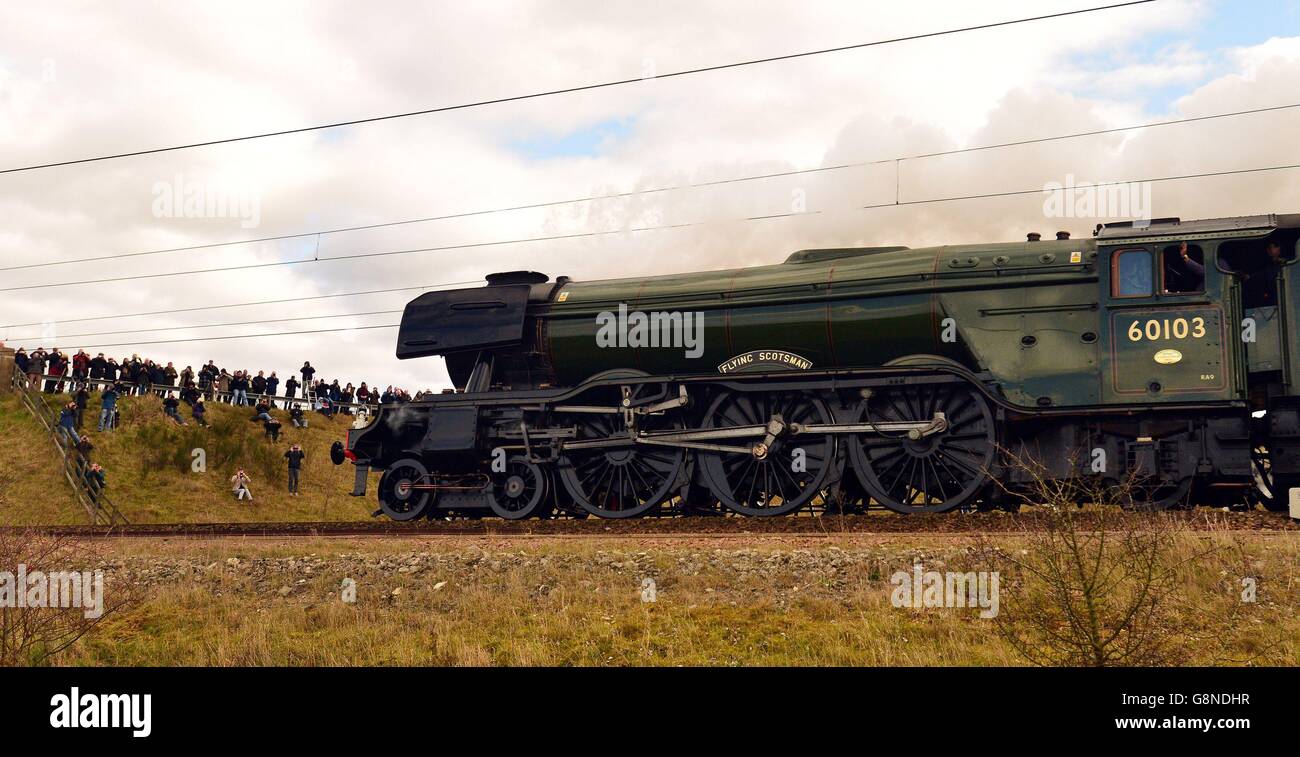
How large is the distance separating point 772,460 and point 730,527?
203cm

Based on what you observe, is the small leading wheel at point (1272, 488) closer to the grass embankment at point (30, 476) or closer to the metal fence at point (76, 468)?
the metal fence at point (76, 468)

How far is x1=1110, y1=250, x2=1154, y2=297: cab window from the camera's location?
1498 cm

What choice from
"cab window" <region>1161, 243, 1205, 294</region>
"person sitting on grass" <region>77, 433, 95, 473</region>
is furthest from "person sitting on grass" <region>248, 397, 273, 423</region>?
"cab window" <region>1161, 243, 1205, 294</region>

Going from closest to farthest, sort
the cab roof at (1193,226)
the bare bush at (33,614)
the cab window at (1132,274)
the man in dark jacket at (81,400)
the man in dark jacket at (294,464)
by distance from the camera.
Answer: the bare bush at (33,614) → the cab roof at (1193,226) → the cab window at (1132,274) → the man in dark jacket at (294,464) → the man in dark jacket at (81,400)

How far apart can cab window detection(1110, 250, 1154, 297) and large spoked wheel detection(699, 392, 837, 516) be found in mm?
4796

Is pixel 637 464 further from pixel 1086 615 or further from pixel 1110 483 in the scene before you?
pixel 1086 615

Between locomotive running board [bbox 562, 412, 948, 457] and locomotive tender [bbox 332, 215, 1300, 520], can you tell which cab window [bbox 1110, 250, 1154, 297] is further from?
locomotive running board [bbox 562, 412, 948, 457]

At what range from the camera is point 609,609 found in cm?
1109

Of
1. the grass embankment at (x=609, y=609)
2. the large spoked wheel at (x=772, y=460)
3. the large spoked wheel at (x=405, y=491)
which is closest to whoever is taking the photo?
the grass embankment at (x=609, y=609)

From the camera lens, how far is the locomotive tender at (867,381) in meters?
14.7

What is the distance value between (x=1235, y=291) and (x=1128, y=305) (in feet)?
4.53

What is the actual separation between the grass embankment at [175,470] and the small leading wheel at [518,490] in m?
15.5

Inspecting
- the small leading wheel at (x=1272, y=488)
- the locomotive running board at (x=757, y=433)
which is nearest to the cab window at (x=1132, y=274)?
the small leading wheel at (x=1272, y=488)
